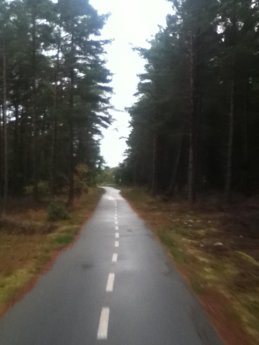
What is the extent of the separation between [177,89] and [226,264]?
22.4 metres

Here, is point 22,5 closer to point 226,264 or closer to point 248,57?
point 248,57

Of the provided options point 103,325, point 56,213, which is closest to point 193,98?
point 56,213

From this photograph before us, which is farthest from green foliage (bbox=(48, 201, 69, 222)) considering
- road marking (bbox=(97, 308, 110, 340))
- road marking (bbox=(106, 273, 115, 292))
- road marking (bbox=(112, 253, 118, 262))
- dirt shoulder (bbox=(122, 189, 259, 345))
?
road marking (bbox=(97, 308, 110, 340))

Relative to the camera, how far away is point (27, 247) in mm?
17984

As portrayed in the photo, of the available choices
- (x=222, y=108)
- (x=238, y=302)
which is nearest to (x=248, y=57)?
(x=222, y=108)

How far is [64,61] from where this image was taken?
1383 inches

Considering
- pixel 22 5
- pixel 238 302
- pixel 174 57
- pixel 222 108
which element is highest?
pixel 22 5

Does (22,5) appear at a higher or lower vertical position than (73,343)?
higher

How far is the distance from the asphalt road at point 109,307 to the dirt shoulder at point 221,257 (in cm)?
43

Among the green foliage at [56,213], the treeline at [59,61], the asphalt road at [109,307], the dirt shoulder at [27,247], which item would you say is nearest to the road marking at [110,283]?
the asphalt road at [109,307]

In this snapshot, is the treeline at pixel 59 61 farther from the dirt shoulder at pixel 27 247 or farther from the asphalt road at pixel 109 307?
the asphalt road at pixel 109 307

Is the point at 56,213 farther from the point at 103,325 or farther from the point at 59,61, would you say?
the point at 103,325

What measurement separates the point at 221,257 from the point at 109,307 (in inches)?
300

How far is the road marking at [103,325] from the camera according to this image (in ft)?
24.3
